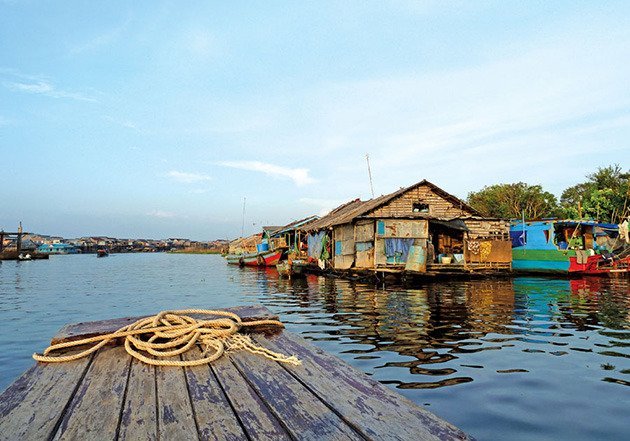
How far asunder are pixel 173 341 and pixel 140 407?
102cm

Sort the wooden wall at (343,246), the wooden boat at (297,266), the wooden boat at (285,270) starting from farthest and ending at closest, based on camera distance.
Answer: the wooden boat at (297,266)
the wooden boat at (285,270)
the wooden wall at (343,246)

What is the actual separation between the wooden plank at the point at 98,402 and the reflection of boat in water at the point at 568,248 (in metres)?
23.8

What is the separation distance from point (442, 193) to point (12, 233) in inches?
2286

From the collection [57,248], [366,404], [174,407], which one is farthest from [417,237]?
[57,248]

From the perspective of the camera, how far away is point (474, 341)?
7.69 m

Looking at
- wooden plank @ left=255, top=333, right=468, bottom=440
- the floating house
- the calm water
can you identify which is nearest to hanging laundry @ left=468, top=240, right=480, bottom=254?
the floating house

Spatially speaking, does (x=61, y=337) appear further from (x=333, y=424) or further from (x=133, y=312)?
(x=133, y=312)

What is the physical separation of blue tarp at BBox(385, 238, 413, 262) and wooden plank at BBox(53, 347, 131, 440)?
60.5 ft

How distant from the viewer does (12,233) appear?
54.6 m

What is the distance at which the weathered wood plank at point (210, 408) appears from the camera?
1769 mm

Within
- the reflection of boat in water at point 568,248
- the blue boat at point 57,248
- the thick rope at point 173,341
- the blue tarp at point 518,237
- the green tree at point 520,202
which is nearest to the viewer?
the thick rope at point 173,341

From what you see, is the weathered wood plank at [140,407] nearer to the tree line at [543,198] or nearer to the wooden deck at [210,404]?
the wooden deck at [210,404]

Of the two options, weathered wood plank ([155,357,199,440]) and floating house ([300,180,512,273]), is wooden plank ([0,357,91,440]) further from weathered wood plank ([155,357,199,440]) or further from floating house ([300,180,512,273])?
floating house ([300,180,512,273])

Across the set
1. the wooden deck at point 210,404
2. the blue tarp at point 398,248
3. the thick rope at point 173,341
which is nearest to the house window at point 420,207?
the blue tarp at point 398,248
